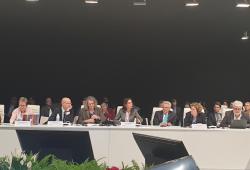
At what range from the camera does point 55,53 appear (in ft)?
57.5

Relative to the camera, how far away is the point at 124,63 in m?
17.9

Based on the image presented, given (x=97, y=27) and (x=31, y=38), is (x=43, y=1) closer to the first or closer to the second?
(x=97, y=27)

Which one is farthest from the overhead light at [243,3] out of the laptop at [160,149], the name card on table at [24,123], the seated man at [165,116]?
the laptop at [160,149]

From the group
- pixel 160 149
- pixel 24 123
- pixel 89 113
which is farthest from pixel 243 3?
pixel 160 149

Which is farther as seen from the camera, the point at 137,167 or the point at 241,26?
the point at 241,26

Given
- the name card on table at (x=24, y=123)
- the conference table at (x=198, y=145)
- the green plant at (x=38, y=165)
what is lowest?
the conference table at (x=198, y=145)

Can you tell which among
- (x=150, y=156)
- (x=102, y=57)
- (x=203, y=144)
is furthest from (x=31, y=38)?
(x=150, y=156)

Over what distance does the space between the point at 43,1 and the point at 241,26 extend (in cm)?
654

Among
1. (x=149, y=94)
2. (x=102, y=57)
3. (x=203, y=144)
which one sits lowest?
(x=203, y=144)

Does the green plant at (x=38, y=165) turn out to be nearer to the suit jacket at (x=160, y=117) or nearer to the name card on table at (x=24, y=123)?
the name card on table at (x=24, y=123)

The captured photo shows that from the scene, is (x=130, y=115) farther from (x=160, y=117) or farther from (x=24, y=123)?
(x=24, y=123)

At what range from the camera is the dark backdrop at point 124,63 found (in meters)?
16.4

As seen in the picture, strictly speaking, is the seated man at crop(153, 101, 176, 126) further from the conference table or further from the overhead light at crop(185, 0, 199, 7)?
the overhead light at crop(185, 0, 199, 7)

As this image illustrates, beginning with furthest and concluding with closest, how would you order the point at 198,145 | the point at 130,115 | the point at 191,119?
1. the point at 130,115
2. the point at 191,119
3. the point at 198,145
